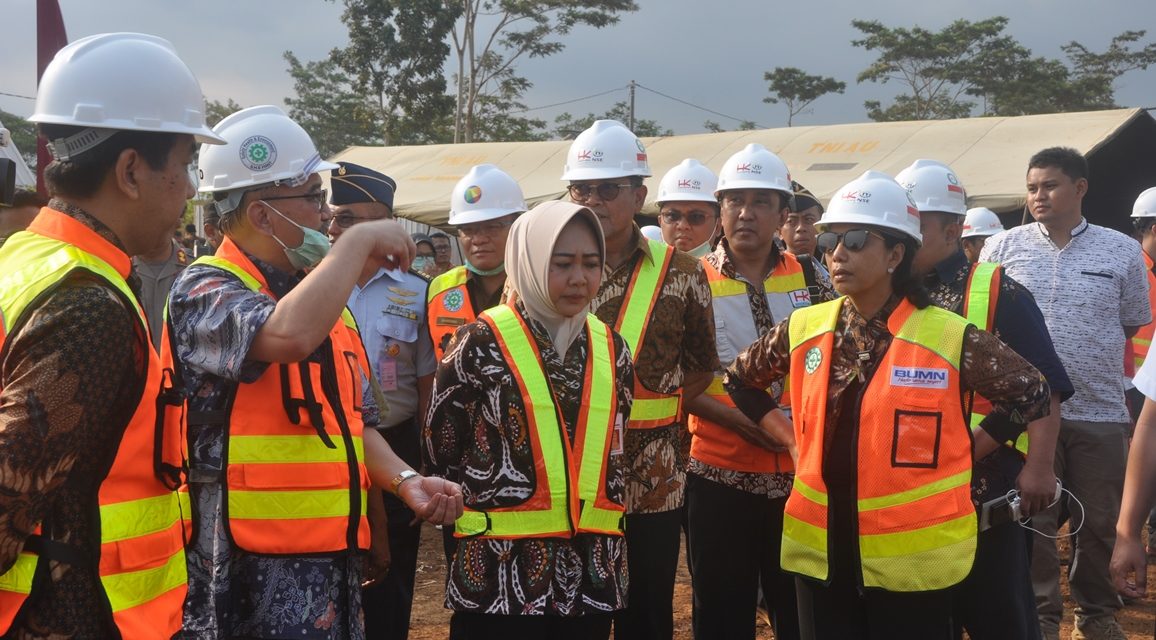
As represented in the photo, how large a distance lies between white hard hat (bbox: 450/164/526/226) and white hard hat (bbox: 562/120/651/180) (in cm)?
49

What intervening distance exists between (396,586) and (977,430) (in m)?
2.49

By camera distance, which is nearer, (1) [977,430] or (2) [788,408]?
(1) [977,430]

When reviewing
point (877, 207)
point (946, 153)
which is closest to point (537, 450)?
point (877, 207)

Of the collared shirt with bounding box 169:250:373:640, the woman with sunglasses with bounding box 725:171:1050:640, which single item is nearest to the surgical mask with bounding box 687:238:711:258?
the woman with sunglasses with bounding box 725:171:1050:640

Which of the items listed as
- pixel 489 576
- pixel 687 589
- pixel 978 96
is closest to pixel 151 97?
pixel 489 576

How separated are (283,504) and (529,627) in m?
0.90

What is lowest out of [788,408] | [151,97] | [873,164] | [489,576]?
[489,576]

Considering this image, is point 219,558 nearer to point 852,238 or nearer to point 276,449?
point 276,449

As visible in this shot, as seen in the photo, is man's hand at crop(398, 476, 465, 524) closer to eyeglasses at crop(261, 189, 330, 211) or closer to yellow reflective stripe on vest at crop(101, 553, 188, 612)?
yellow reflective stripe on vest at crop(101, 553, 188, 612)

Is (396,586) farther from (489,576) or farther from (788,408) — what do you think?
(788,408)

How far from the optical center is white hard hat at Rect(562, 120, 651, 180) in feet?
15.2

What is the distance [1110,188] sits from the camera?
742 inches

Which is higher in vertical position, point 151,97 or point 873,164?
point 873,164

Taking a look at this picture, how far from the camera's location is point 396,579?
15.1 feet
